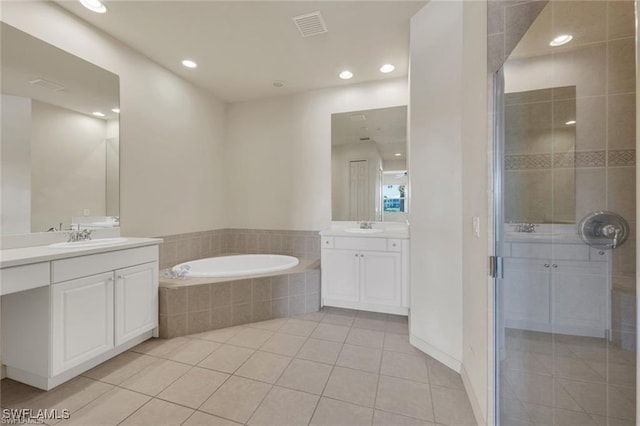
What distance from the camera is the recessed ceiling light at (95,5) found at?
193 centimetres

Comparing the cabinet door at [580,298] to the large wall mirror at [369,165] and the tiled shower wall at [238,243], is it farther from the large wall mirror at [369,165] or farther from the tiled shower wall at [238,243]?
the tiled shower wall at [238,243]

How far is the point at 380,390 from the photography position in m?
1.63

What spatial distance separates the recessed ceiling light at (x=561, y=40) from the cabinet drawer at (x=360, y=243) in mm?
1830

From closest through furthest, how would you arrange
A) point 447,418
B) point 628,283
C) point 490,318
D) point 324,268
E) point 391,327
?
point 628,283 < point 490,318 < point 447,418 < point 391,327 < point 324,268

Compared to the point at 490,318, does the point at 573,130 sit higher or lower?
higher

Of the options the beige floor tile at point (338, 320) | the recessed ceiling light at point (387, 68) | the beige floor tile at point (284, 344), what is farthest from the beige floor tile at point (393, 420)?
the recessed ceiling light at point (387, 68)

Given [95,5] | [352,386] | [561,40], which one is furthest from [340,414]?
[95,5]

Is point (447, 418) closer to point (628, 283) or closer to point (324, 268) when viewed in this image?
point (628, 283)

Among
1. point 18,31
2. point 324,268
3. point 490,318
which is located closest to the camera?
point 490,318

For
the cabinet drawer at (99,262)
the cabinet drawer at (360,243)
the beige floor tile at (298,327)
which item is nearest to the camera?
the cabinet drawer at (99,262)

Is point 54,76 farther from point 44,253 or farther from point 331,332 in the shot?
point 331,332

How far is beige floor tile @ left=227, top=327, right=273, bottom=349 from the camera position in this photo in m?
2.17

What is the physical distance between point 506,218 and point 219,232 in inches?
136

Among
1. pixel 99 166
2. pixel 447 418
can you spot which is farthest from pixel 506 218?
pixel 99 166
